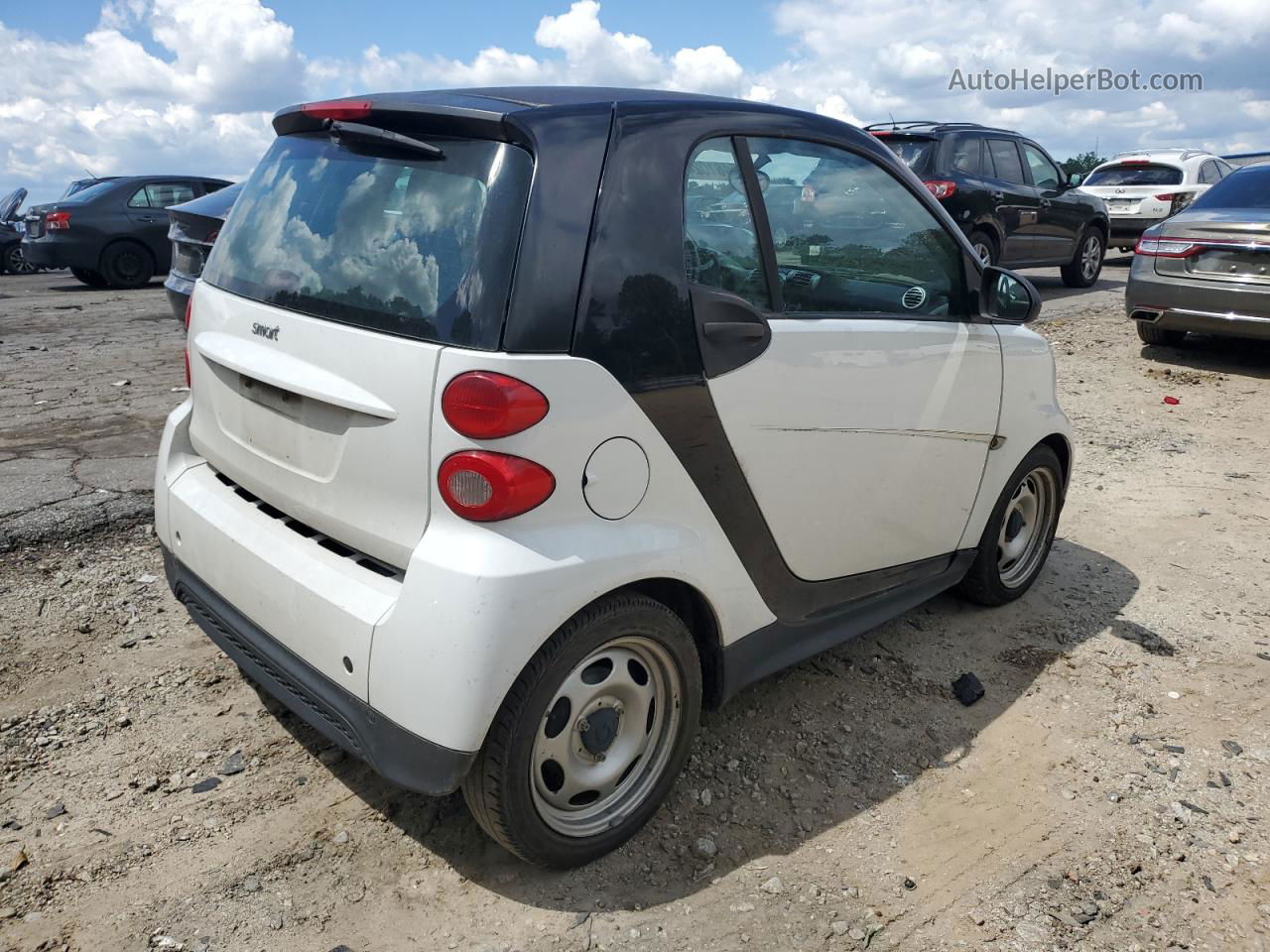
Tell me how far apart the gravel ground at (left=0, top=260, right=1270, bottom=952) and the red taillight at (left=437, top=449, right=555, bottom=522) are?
3.30ft

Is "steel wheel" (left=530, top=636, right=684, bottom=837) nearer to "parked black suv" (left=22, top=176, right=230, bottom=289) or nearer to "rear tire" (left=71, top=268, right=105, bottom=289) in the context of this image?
"parked black suv" (left=22, top=176, right=230, bottom=289)

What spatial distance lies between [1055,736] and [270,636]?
95.5 inches

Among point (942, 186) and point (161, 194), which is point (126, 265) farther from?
point (942, 186)

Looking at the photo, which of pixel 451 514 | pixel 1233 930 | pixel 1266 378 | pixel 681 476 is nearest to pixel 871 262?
pixel 681 476

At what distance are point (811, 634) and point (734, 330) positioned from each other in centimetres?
102

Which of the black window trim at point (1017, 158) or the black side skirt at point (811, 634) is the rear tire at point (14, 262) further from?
the black side skirt at point (811, 634)

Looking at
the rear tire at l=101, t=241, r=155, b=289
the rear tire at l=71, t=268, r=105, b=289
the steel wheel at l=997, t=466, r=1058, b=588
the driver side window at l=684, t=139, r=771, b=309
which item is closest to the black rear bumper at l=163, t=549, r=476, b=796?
the driver side window at l=684, t=139, r=771, b=309

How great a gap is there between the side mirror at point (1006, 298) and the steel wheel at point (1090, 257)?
10.7 meters

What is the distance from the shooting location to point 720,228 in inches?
102

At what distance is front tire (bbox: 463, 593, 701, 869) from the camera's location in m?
2.23

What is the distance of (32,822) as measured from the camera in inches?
103

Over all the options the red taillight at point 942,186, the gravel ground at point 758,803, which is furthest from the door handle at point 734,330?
the red taillight at point 942,186

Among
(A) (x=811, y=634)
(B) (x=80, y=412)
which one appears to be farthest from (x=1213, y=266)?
(B) (x=80, y=412)

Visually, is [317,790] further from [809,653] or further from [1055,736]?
[1055,736]
